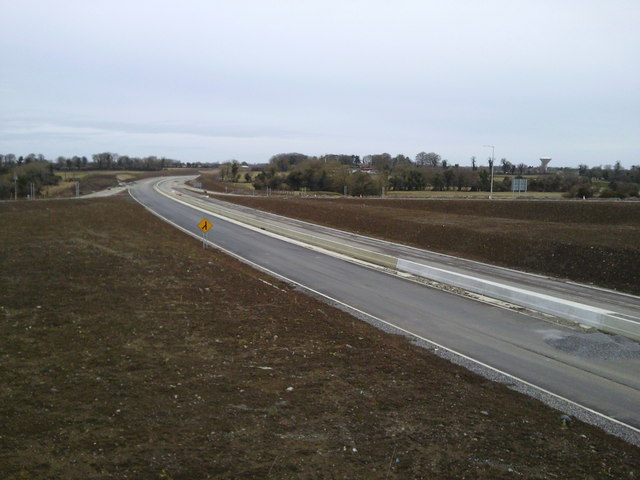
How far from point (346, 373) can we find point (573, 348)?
6.46 meters

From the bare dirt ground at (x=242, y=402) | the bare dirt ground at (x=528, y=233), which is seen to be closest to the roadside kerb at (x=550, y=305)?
the bare dirt ground at (x=242, y=402)

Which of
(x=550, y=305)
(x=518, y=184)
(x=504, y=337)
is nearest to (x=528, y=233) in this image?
(x=550, y=305)

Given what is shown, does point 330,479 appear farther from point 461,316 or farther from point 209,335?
point 461,316

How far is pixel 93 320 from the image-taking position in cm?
→ 1214

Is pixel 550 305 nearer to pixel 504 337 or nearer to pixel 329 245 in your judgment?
pixel 504 337

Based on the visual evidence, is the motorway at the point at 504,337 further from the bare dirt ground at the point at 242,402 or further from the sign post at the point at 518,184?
the sign post at the point at 518,184

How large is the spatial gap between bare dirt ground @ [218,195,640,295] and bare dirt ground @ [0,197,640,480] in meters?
14.8

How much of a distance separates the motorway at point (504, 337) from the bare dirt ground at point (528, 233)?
223 inches

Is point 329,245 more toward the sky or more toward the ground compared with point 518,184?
more toward the ground

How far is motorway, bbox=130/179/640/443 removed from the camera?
9.78 metres

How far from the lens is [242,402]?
8.21 meters

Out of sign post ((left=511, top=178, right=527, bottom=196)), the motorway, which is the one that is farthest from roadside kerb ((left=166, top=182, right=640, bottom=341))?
sign post ((left=511, top=178, right=527, bottom=196))

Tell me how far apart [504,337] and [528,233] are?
18.5m

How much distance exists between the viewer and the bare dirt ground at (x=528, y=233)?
23.7 m
